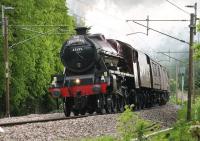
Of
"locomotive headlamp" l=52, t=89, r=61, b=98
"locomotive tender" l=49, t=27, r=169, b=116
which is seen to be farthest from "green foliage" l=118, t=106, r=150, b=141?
"locomotive headlamp" l=52, t=89, r=61, b=98

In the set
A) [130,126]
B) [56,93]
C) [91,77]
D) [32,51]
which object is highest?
[32,51]

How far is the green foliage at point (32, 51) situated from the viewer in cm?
3781

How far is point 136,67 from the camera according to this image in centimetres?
2812

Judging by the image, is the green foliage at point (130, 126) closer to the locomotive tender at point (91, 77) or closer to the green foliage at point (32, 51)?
the locomotive tender at point (91, 77)

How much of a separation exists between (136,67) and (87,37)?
5.12m

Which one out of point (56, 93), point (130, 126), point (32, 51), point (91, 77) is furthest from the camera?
point (32, 51)

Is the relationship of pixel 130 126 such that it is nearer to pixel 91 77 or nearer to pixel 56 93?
pixel 91 77

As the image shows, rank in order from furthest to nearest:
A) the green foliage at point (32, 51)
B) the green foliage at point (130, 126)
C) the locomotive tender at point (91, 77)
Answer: the green foliage at point (32, 51), the locomotive tender at point (91, 77), the green foliage at point (130, 126)

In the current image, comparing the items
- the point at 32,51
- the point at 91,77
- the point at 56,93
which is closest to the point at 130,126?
the point at 91,77

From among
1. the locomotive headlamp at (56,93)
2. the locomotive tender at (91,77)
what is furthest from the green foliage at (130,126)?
the locomotive headlamp at (56,93)

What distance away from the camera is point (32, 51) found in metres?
39.7

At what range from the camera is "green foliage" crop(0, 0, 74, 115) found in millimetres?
37812

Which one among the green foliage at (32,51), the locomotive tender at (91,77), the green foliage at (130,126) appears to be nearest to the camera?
the green foliage at (130,126)

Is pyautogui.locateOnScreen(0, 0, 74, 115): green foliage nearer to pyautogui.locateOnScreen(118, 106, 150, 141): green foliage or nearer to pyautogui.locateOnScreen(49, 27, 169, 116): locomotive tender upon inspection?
pyautogui.locateOnScreen(49, 27, 169, 116): locomotive tender
